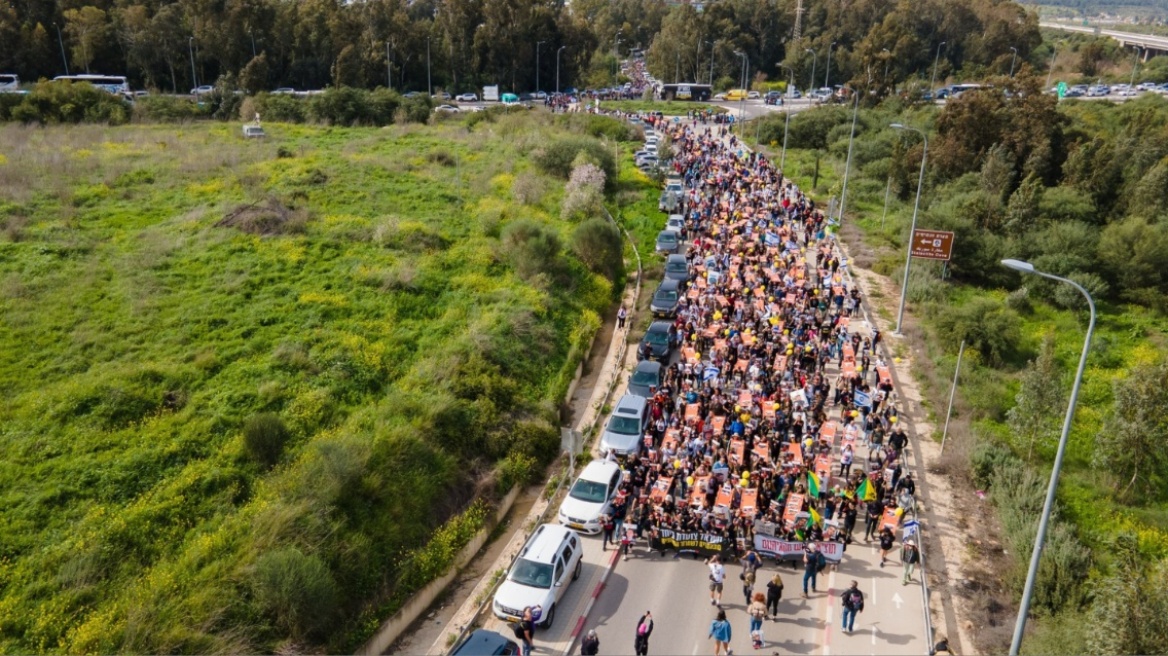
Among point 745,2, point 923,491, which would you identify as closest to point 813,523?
point 923,491

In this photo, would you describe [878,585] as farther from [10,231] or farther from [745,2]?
[745,2]

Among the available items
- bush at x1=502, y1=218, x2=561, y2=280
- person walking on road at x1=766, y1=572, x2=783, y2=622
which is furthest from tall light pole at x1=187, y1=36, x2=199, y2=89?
person walking on road at x1=766, y1=572, x2=783, y2=622

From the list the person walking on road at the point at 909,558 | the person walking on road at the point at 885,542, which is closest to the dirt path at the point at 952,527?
the person walking on road at the point at 909,558

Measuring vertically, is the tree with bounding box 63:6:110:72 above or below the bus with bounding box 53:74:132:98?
above

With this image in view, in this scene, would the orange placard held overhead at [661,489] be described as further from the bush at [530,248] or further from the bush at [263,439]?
the bush at [530,248]

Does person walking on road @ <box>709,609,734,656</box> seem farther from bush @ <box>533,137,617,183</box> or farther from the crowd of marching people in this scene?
bush @ <box>533,137,617,183</box>

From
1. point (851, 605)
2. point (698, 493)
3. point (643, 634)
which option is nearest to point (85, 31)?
point (698, 493)
